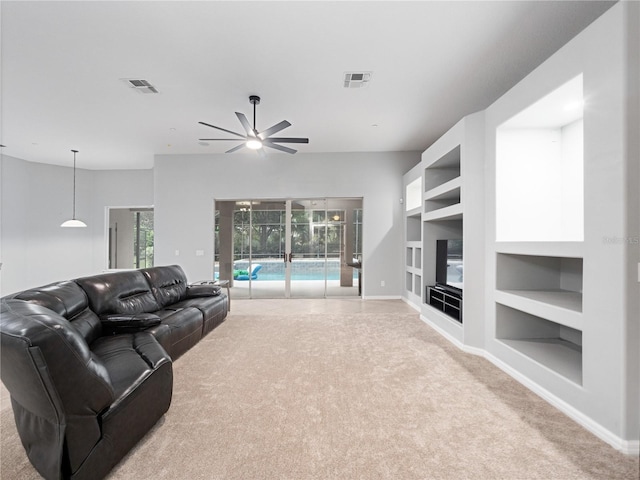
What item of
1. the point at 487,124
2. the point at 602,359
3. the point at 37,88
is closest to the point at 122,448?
the point at 602,359

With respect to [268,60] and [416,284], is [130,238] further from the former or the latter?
[416,284]

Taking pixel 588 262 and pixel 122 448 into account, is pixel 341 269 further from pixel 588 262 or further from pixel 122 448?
pixel 122 448

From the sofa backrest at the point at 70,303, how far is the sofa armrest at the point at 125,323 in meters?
0.06

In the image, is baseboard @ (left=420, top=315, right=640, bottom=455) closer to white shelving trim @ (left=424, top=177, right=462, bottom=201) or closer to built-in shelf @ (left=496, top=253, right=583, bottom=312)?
built-in shelf @ (left=496, top=253, right=583, bottom=312)

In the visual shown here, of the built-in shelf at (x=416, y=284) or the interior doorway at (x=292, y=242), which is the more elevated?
the interior doorway at (x=292, y=242)

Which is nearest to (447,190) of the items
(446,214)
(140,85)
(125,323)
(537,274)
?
(446,214)

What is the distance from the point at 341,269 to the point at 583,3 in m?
5.43

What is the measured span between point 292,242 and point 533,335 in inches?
190

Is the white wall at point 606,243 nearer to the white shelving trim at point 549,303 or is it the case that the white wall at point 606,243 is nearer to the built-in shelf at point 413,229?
the white shelving trim at point 549,303

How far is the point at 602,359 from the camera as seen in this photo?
1870 millimetres

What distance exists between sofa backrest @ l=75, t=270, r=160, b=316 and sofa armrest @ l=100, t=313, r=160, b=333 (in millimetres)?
189

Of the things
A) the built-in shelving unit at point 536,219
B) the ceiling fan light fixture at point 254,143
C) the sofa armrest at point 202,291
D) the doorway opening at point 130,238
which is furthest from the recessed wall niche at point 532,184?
the doorway opening at point 130,238

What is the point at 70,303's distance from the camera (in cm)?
248

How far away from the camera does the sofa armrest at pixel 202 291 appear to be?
175 inches
